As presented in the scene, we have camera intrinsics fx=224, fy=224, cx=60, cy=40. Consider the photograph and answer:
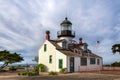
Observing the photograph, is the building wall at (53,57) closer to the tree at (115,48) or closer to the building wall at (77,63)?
the building wall at (77,63)

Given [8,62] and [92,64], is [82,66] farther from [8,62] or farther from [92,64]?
[8,62]

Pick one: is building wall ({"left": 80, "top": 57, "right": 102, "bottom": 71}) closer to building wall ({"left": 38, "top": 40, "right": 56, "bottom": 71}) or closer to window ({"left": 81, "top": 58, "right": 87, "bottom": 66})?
window ({"left": 81, "top": 58, "right": 87, "bottom": 66})

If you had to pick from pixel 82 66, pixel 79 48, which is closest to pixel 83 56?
pixel 82 66

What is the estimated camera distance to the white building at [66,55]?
103 ft

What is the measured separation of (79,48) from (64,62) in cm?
817

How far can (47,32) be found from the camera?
3450 centimetres

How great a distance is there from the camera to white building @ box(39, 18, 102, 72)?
1238 inches

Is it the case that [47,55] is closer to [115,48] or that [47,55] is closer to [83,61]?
[83,61]

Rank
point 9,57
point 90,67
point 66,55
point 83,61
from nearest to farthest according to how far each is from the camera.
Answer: point 66,55
point 9,57
point 83,61
point 90,67

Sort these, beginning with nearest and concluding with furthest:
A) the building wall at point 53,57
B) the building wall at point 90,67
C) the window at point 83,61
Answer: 1. the building wall at point 53,57
2. the window at point 83,61
3. the building wall at point 90,67

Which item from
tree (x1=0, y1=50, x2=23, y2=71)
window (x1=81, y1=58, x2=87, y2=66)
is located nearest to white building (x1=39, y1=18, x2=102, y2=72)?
window (x1=81, y1=58, x2=87, y2=66)

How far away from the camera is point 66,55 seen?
3047 centimetres

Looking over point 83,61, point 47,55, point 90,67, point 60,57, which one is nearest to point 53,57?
point 47,55

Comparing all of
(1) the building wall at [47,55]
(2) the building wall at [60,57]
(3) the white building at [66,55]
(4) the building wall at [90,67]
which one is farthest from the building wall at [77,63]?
(1) the building wall at [47,55]
